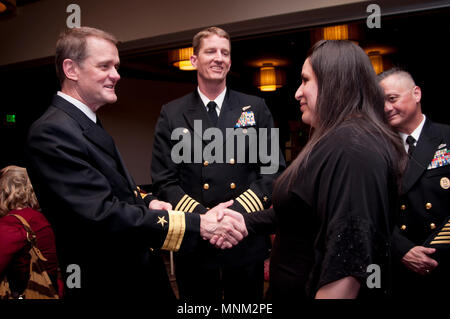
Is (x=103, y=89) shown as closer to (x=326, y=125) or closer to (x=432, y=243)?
(x=326, y=125)

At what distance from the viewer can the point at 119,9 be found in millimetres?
4266

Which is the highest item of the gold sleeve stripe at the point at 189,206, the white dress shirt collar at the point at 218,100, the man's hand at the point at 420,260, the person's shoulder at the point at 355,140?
the white dress shirt collar at the point at 218,100

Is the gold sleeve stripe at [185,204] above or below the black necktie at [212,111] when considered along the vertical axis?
below

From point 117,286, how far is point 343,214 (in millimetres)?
921

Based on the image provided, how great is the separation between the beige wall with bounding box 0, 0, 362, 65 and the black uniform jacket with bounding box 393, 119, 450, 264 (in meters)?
1.50

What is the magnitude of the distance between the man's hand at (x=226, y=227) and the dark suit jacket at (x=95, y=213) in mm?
138

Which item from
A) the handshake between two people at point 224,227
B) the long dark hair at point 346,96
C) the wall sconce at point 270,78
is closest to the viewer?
the long dark hair at point 346,96

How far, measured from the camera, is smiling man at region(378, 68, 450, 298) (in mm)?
1937

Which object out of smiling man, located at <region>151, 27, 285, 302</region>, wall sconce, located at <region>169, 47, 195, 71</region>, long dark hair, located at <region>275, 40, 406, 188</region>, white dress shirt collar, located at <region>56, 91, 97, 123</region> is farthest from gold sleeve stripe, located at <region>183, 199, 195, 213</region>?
wall sconce, located at <region>169, 47, 195, 71</region>

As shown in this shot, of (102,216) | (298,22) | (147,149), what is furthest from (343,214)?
(147,149)

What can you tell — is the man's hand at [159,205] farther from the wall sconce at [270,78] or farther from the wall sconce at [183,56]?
the wall sconce at [270,78]

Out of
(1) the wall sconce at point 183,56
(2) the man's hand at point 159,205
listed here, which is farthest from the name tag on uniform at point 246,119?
(1) the wall sconce at point 183,56

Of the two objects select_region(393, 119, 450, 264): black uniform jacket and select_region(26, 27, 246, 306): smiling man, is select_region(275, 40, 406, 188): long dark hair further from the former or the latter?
select_region(393, 119, 450, 264): black uniform jacket

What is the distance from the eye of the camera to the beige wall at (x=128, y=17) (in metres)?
3.45
